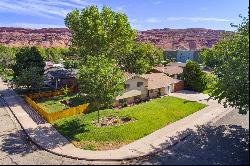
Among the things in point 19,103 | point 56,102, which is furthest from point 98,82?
point 19,103

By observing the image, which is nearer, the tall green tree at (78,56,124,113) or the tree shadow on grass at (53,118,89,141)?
the tree shadow on grass at (53,118,89,141)

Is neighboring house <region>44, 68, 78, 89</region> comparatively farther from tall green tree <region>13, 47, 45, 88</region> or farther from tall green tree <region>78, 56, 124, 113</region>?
tall green tree <region>78, 56, 124, 113</region>

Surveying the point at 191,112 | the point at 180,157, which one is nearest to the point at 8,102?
the point at 191,112

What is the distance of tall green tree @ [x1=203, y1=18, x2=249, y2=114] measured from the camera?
28.5 m

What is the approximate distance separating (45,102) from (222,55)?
29.5m

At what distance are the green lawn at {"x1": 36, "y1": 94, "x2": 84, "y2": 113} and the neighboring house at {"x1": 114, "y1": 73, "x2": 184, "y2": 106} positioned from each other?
7365mm

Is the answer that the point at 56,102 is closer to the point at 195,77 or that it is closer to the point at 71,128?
the point at 71,128

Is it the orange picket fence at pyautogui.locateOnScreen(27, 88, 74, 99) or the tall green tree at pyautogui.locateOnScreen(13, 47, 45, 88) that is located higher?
the tall green tree at pyautogui.locateOnScreen(13, 47, 45, 88)

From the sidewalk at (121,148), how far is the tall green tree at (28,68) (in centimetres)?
761

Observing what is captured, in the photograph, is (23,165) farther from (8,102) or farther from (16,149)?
Result: (8,102)

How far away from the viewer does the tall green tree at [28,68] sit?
54.3m

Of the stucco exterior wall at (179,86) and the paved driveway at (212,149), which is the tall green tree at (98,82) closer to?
the paved driveway at (212,149)

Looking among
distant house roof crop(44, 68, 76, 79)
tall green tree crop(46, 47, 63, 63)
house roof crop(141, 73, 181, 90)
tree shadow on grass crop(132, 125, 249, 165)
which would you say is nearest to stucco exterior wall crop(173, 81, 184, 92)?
house roof crop(141, 73, 181, 90)

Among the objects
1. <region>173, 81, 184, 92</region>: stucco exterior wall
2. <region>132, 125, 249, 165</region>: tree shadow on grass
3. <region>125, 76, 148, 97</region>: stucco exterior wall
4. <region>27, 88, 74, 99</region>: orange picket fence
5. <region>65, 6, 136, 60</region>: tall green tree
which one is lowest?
<region>132, 125, 249, 165</region>: tree shadow on grass
